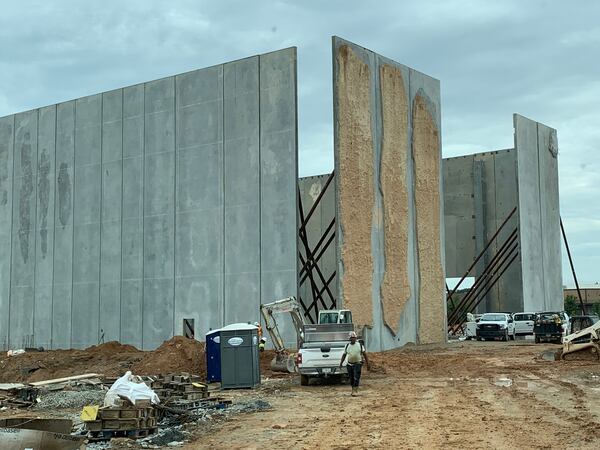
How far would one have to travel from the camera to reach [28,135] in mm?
44969

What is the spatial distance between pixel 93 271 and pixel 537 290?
30123 millimetres

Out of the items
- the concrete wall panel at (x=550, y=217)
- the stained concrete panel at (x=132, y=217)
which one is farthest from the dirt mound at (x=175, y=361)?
the concrete wall panel at (x=550, y=217)

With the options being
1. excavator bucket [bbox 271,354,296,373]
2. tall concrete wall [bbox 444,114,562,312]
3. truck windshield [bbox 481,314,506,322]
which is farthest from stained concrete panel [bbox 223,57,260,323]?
tall concrete wall [bbox 444,114,562,312]

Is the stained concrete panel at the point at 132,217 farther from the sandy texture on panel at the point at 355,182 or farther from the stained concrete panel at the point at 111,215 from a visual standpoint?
the sandy texture on panel at the point at 355,182

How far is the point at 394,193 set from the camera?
39.5 m

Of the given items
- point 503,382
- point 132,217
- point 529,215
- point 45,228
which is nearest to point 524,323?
point 529,215

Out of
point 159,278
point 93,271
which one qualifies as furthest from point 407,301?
point 93,271

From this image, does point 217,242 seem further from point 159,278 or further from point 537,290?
point 537,290

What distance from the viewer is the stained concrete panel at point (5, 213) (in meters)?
44.5

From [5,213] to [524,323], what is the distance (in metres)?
31.3

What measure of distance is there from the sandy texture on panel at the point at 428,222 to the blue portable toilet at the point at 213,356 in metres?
19.0

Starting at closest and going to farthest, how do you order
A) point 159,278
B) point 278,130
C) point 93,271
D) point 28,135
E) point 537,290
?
point 278,130, point 159,278, point 93,271, point 28,135, point 537,290

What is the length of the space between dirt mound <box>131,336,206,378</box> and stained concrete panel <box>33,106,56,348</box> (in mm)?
16305

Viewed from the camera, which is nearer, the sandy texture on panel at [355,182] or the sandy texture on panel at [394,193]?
the sandy texture on panel at [355,182]
